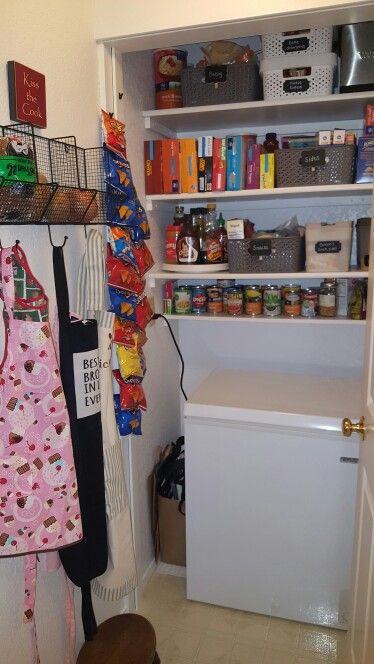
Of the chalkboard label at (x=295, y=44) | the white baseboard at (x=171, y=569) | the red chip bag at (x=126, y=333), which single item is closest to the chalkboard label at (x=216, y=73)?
the chalkboard label at (x=295, y=44)

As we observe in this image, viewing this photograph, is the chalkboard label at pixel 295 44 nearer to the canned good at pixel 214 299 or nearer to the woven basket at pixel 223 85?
the woven basket at pixel 223 85

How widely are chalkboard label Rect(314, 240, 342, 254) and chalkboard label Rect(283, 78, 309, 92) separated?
22.8 inches

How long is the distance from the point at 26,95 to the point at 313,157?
1.12m

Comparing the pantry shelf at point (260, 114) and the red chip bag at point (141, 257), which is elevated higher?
the pantry shelf at point (260, 114)

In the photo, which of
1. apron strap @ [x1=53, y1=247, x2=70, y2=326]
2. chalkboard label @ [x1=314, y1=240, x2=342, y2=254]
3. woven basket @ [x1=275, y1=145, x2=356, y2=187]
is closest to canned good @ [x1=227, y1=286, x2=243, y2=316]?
chalkboard label @ [x1=314, y1=240, x2=342, y2=254]

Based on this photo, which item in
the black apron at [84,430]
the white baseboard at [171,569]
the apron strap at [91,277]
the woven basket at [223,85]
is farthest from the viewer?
the white baseboard at [171,569]

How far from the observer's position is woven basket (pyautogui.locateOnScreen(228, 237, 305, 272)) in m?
2.07

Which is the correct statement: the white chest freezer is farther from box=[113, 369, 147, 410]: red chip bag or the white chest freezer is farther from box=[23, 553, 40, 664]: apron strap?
box=[23, 553, 40, 664]: apron strap

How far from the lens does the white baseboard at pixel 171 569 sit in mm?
2367

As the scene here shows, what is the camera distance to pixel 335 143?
1.94 metres

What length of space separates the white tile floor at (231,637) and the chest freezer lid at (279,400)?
830mm

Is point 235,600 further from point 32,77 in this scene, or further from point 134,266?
point 32,77

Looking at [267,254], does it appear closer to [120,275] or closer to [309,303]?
[309,303]

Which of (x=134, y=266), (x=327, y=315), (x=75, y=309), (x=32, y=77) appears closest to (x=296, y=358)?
(x=327, y=315)
